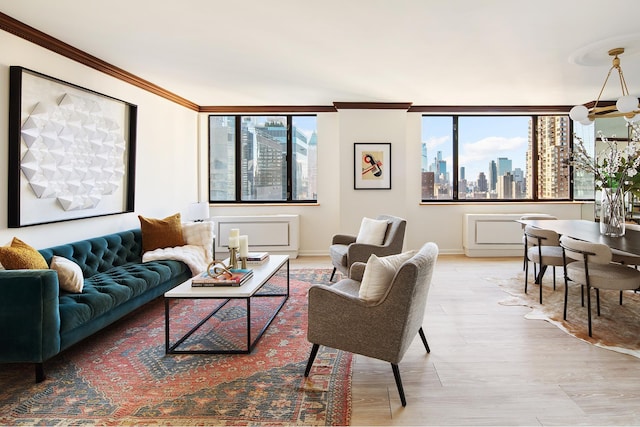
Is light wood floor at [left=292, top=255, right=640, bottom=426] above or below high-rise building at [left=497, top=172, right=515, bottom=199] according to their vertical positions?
below

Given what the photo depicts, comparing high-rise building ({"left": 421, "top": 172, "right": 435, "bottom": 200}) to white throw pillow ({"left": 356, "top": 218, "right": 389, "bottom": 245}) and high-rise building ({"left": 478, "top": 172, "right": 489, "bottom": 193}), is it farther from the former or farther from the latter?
white throw pillow ({"left": 356, "top": 218, "right": 389, "bottom": 245})

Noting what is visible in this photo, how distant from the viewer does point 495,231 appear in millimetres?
6340

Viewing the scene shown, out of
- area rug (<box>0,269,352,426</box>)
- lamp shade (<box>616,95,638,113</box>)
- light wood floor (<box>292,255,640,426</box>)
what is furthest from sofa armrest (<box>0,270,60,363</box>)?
lamp shade (<box>616,95,638,113</box>)

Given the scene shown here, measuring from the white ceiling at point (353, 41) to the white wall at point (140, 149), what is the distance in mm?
242

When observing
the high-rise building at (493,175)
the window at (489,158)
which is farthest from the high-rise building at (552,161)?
the high-rise building at (493,175)

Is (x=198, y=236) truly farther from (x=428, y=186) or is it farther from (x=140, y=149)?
(x=428, y=186)

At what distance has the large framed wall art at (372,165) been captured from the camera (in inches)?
241

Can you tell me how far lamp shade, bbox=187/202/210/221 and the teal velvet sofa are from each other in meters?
1.69

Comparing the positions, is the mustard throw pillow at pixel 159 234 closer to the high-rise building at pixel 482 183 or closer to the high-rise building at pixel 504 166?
the high-rise building at pixel 482 183

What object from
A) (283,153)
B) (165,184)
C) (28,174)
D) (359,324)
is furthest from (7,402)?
(283,153)

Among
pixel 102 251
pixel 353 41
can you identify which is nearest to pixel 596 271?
pixel 353 41

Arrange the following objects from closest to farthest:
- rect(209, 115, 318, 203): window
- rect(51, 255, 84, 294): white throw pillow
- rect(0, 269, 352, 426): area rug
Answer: rect(0, 269, 352, 426): area rug < rect(51, 255, 84, 294): white throw pillow < rect(209, 115, 318, 203): window

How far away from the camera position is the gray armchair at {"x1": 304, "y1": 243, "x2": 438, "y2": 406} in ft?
6.96

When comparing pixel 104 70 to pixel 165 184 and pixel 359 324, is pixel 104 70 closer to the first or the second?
pixel 165 184
